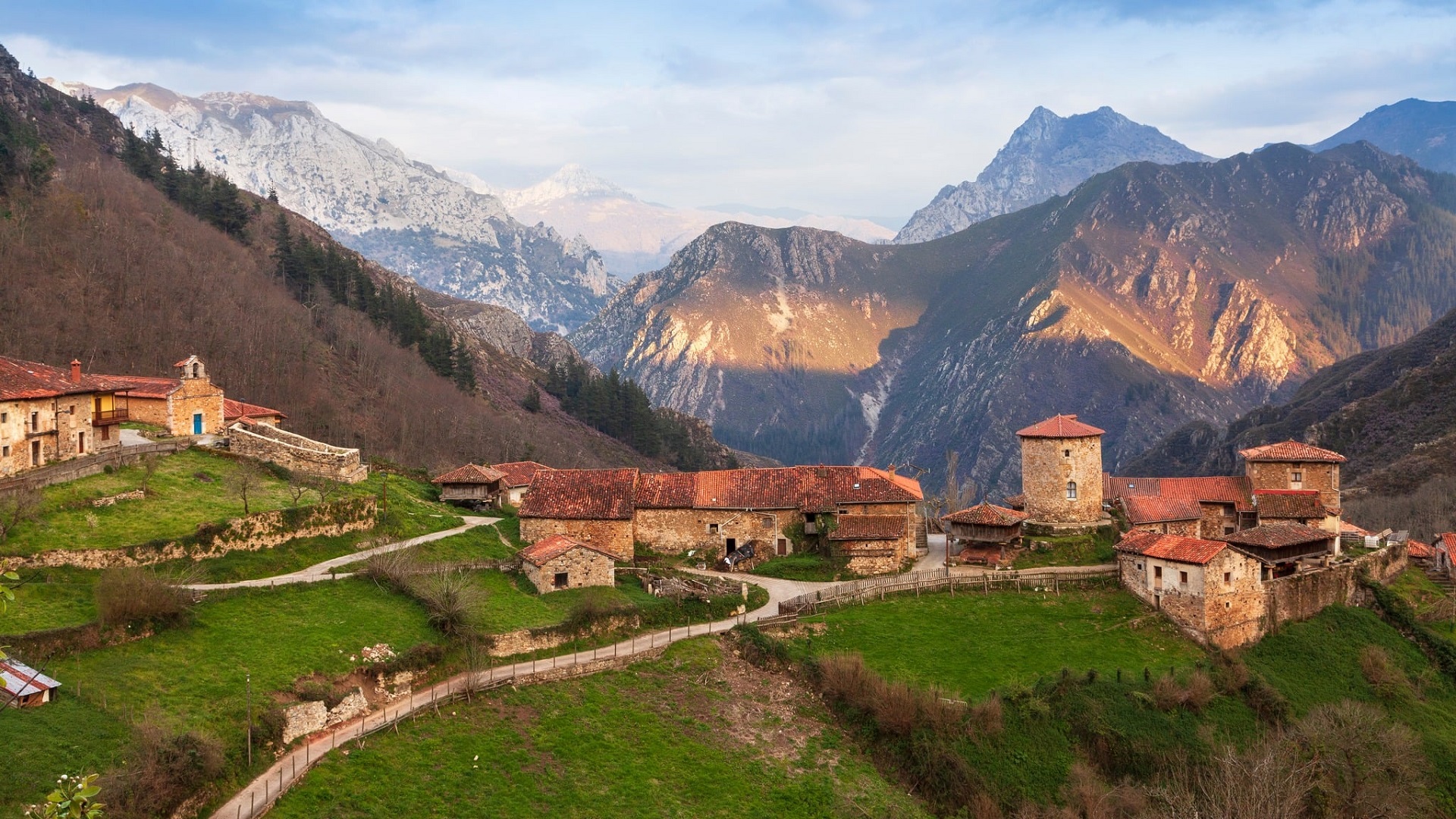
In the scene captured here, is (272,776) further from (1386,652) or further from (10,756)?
(1386,652)

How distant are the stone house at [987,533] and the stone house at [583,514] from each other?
56.0 feet

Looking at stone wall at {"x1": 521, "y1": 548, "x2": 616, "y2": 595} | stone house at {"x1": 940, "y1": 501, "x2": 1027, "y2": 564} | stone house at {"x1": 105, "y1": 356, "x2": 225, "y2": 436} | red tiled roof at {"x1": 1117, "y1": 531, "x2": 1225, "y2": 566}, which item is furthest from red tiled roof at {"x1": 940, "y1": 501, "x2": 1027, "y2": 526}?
stone house at {"x1": 105, "y1": 356, "x2": 225, "y2": 436}

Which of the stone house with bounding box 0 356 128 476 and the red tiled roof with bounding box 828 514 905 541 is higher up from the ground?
the stone house with bounding box 0 356 128 476

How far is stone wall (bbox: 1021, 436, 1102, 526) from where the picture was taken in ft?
173

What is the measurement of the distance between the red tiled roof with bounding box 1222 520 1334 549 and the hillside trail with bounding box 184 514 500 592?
38238 millimetres

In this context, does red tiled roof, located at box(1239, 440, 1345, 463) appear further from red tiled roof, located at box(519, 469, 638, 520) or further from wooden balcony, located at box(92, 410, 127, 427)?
wooden balcony, located at box(92, 410, 127, 427)

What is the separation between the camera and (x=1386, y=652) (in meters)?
46.2

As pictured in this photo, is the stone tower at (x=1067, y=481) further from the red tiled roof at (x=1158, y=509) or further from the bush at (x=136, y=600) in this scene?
the bush at (x=136, y=600)

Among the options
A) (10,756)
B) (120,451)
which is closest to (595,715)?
(10,756)

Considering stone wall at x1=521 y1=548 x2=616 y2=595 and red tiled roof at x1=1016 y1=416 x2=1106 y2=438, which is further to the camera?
red tiled roof at x1=1016 y1=416 x2=1106 y2=438

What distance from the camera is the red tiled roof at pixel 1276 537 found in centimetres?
4772

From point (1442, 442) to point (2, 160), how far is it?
5635 inches

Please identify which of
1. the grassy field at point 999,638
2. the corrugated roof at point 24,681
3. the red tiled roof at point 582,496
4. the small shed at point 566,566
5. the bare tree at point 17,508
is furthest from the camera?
the red tiled roof at point 582,496

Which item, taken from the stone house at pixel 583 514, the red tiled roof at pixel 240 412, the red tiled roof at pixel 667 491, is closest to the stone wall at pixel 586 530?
the stone house at pixel 583 514
